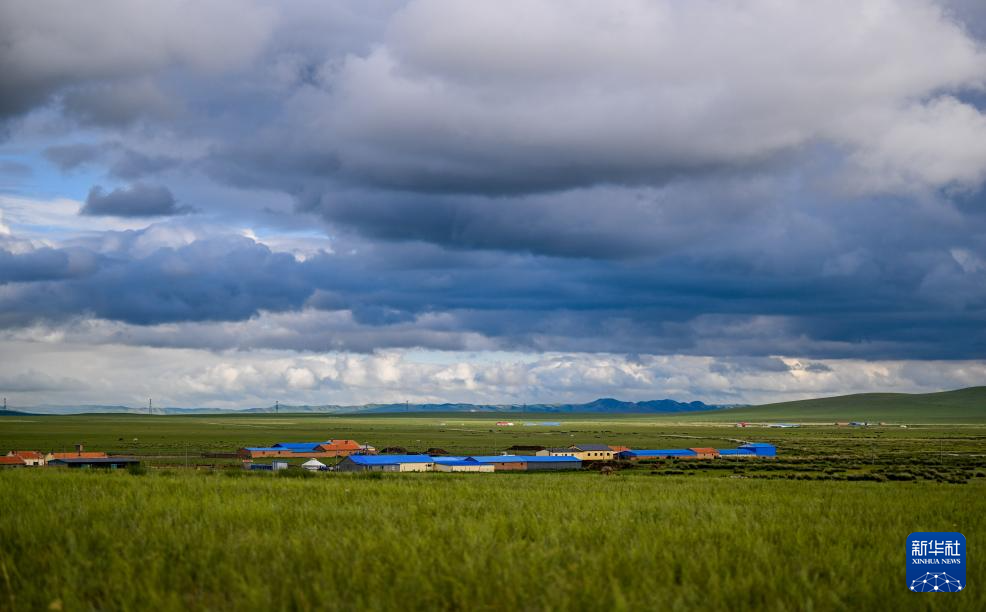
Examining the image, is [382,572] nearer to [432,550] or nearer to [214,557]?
[432,550]

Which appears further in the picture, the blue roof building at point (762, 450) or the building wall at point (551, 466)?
the blue roof building at point (762, 450)

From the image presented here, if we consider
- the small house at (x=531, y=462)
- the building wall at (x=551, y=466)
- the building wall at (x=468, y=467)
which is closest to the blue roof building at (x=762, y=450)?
the small house at (x=531, y=462)

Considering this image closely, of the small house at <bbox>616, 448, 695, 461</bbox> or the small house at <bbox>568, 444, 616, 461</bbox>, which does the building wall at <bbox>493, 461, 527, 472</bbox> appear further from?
the small house at <bbox>616, 448, 695, 461</bbox>

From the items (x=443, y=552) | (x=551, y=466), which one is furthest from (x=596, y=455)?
(x=443, y=552)

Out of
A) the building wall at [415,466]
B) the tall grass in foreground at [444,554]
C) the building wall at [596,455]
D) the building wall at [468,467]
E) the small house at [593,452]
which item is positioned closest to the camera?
the tall grass in foreground at [444,554]

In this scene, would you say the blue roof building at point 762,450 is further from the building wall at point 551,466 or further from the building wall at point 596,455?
the building wall at point 551,466

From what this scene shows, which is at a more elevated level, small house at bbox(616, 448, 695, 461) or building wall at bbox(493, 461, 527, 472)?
building wall at bbox(493, 461, 527, 472)

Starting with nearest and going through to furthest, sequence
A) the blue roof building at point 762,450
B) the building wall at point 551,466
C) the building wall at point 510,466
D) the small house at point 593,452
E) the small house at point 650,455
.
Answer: the building wall at point 510,466 < the building wall at point 551,466 < the small house at point 650,455 < the small house at point 593,452 < the blue roof building at point 762,450

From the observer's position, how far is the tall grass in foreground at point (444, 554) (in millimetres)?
9055

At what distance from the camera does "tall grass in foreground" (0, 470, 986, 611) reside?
905cm

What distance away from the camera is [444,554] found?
10.9 meters

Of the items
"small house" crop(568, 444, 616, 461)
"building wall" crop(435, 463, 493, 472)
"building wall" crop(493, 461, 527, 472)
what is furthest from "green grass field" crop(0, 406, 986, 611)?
"small house" crop(568, 444, 616, 461)

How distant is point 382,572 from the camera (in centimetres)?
978

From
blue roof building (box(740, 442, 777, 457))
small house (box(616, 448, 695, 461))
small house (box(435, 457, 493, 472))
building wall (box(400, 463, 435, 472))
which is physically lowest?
blue roof building (box(740, 442, 777, 457))
